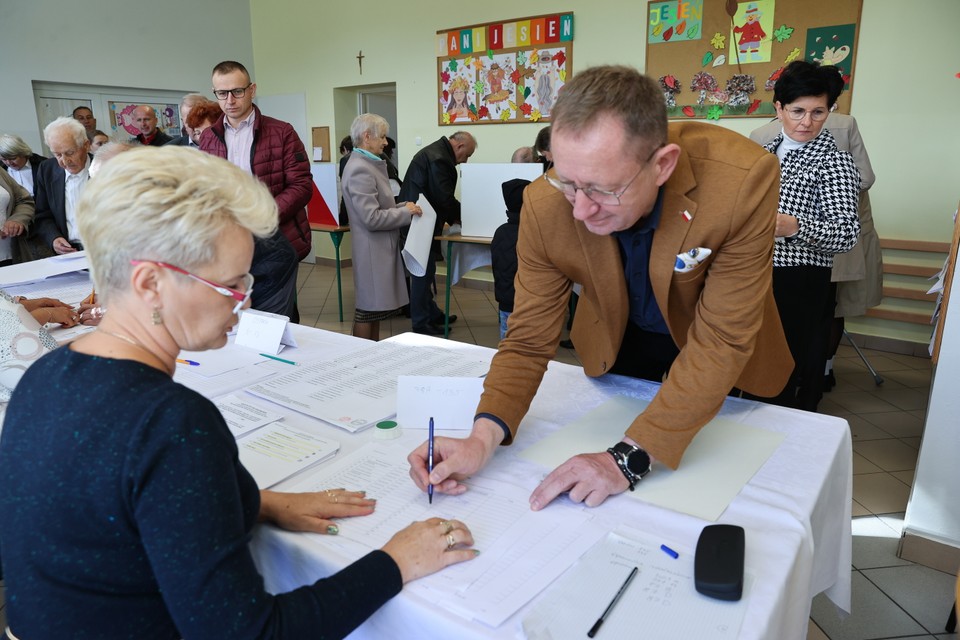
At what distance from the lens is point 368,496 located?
1.05 metres

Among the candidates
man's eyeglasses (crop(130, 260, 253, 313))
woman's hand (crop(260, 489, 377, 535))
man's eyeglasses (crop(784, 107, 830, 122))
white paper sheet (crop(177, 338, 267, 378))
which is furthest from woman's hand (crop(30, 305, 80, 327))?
man's eyeglasses (crop(784, 107, 830, 122))

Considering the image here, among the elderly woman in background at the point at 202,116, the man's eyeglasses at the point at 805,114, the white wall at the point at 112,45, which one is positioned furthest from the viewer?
the white wall at the point at 112,45

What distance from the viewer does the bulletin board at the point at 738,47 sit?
14.1 ft

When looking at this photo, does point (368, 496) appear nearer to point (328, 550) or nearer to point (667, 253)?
point (328, 550)

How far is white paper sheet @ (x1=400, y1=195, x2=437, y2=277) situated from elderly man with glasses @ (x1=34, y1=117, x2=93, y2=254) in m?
1.90

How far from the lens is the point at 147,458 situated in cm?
67

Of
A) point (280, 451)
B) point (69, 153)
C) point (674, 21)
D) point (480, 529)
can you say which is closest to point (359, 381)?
point (280, 451)

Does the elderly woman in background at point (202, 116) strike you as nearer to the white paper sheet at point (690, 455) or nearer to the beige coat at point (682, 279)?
the beige coat at point (682, 279)

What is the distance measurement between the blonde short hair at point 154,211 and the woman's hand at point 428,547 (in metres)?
0.44

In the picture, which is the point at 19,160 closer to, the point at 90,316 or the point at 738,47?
the point at 90,316

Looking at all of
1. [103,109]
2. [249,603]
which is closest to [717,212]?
[249,603]

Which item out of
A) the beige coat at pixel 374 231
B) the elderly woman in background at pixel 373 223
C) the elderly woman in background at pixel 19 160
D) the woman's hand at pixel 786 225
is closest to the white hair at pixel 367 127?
the elderly woman in background at pixel 373 223

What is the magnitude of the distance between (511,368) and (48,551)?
82cm

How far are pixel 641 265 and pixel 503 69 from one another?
16.4 feet
